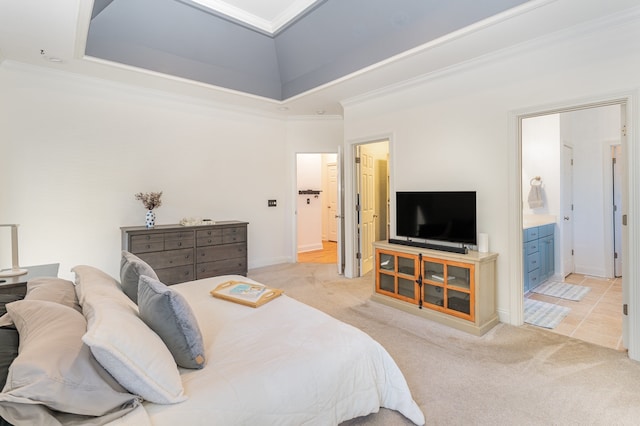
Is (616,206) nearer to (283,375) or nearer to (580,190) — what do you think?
(580,190)

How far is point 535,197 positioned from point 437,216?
233 cm

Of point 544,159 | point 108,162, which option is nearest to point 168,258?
point 108,162

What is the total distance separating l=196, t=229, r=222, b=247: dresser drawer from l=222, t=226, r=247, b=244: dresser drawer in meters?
0.07

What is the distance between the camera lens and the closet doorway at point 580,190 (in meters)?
4.54

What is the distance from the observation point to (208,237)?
4.34 meters

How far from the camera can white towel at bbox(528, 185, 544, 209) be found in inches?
186

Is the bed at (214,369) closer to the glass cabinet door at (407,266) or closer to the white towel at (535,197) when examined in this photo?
the glass cabinet door at (407,266)

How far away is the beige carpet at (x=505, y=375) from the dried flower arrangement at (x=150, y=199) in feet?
9.15

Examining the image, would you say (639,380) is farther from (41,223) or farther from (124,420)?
(41,223)

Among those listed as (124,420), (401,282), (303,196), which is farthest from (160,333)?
(303,196)

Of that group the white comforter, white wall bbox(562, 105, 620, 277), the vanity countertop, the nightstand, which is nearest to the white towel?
the vanity countertop

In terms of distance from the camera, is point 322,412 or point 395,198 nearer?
point 322,412

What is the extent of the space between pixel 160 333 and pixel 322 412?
811 mm

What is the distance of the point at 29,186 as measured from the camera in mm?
3504
